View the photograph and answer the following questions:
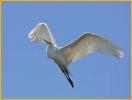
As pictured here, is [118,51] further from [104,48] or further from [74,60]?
[74,60]

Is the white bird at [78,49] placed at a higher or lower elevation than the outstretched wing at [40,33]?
lower

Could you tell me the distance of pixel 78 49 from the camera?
14.6 meters

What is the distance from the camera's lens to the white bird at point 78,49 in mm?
13844

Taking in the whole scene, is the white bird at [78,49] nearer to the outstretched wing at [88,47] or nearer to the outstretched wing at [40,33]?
the outstretched wing at [88,47]

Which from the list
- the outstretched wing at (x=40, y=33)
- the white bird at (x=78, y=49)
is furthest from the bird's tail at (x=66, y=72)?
the outstretched wing at (x=40, y=33)

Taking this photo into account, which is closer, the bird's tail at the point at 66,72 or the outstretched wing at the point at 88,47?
the outstretched wing at the point at 88,47

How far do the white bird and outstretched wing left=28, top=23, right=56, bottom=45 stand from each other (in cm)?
31

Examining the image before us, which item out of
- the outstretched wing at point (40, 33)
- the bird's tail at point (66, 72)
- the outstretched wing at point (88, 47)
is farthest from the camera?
the outstretched wing at point (40, 33)

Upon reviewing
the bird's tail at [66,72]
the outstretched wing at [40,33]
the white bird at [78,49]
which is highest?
the outstretched wing at [40,33]

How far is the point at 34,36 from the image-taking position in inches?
629

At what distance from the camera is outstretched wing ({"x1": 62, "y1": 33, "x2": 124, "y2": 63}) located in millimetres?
13773

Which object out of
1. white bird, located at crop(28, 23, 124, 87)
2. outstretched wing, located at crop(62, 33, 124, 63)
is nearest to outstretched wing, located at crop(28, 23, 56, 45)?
white bird, located at crop(28, 23, 124, 87)

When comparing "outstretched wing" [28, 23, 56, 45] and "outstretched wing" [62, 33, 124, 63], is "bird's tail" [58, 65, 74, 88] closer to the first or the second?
"outstretched wing" [62, 33, 124, 63]

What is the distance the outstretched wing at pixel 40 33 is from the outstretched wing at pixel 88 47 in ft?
3.42
